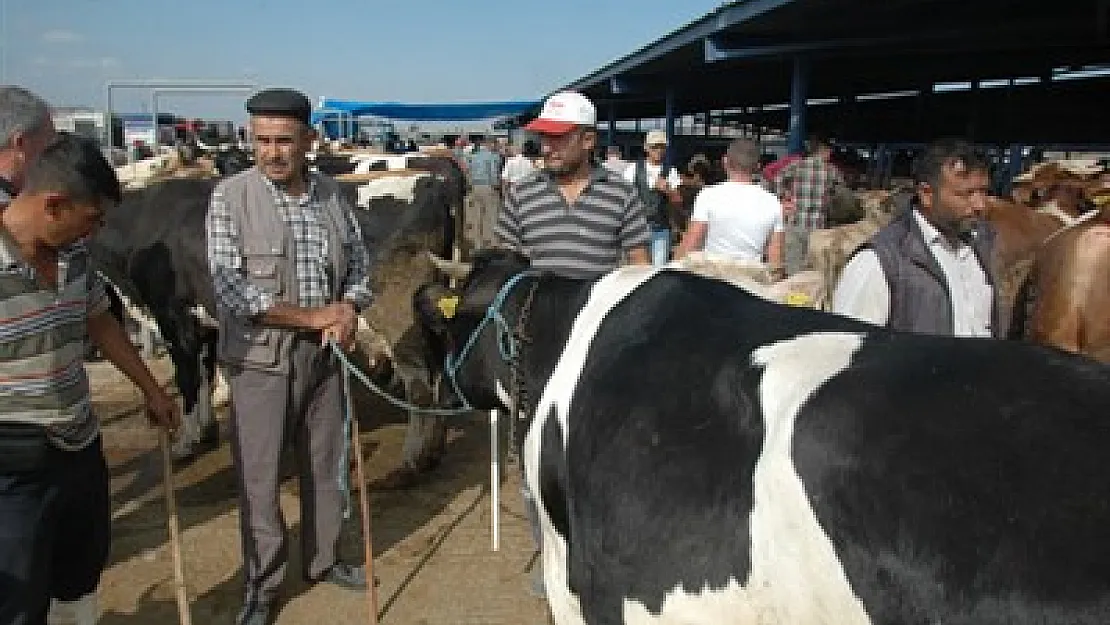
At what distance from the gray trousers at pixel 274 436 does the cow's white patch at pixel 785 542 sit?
7.13 feet

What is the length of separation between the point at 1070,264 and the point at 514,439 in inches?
92.2

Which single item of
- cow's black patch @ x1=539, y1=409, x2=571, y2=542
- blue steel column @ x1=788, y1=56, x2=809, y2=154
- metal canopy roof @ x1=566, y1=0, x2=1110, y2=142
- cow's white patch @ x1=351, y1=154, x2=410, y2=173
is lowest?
cow's black patch @ x1=539, y1=409, x2=571, y2=542

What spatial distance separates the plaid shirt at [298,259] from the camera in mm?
3500

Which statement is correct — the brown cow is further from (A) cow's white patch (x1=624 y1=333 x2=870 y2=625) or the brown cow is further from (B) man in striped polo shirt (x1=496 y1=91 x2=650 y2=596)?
(A) cow's white patch (x1=624 y1=333 x2=870 y2=625)

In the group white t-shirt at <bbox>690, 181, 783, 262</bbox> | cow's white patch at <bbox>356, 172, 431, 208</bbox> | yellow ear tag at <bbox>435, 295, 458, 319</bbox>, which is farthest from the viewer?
cow's white patch at <bbox>356, 172, 431, 208</bbox>

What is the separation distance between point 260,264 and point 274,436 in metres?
0.69

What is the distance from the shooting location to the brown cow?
3.57m

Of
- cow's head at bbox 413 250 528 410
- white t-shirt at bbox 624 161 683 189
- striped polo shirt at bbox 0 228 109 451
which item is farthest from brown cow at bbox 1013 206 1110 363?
white t-shirt at bbox 624 161 683 189

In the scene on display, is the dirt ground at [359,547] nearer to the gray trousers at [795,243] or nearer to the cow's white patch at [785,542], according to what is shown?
the cow's white patch at [785,542]

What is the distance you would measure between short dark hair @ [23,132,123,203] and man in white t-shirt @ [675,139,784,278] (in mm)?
3784

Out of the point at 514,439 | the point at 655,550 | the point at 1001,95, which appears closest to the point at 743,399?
the point at 655,550

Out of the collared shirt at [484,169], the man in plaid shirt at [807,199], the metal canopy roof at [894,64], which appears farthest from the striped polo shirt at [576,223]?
the collared shirt at [484,169]

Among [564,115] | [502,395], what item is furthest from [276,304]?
[564,115]

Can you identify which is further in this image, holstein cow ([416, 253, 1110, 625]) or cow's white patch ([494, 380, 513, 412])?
cow's white patch ([494, 380, 513, 412])
